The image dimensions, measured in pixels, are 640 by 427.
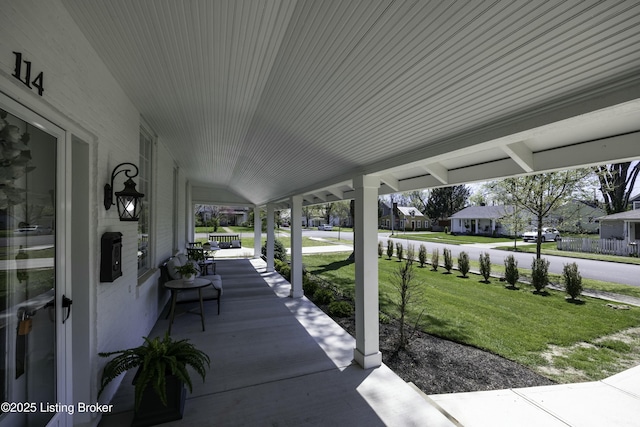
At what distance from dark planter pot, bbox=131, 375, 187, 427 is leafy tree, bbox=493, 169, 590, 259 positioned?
10.9 meters

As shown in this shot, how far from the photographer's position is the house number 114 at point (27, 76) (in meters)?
1.36

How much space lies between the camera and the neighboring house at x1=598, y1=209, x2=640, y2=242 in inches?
574

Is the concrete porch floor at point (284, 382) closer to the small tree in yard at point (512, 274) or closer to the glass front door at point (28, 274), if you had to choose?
the glass front door at point (28, 274)

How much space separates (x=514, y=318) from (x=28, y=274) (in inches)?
293

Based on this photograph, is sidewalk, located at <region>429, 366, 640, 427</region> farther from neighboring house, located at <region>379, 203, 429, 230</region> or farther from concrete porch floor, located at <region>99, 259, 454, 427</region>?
neighboring house, located at <region>379, 203, 429, 230</region>

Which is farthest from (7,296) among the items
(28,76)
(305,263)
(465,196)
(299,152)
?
(465,196)

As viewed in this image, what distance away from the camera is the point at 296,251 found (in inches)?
271

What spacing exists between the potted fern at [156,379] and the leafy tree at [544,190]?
10819mm

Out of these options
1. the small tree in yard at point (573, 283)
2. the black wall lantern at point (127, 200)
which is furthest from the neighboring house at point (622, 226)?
the black wall lantern at point (127, 200)

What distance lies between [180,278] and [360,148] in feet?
13.7

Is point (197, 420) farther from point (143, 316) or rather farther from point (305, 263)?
point (305, 263)

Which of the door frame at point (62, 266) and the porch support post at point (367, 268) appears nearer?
the door frame at point (62, 266)

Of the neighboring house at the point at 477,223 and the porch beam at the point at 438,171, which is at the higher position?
the porch beam at the point at 438,171

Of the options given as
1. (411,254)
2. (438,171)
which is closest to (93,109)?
(438,171)
